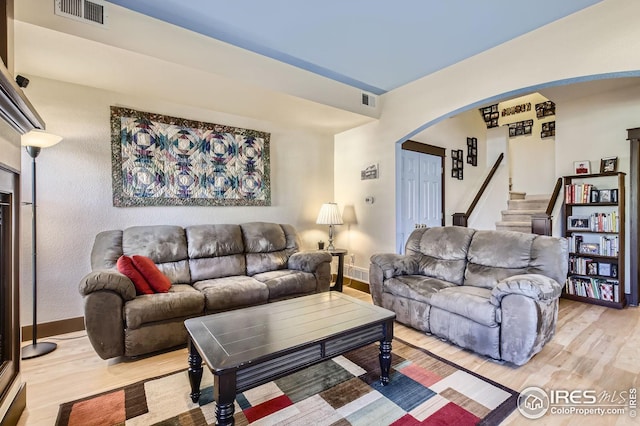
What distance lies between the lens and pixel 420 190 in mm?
4668

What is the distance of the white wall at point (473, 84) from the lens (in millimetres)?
2279

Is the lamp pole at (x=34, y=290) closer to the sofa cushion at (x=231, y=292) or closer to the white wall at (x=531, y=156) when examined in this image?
the sofa cushion at (x=231, y=292)

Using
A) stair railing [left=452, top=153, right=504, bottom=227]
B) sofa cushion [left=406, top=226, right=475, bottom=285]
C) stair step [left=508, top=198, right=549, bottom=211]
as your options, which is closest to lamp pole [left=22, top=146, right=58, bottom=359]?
sofa cushion [left=406, top=226, right=475, bottom=285]

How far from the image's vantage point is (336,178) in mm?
4859

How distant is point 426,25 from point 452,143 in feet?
9.71

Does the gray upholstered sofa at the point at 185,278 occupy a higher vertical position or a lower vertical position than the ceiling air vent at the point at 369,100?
lower

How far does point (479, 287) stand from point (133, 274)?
3.09 meters

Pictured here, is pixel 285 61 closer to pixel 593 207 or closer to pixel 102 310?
pixel 102 310

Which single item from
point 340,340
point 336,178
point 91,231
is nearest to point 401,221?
point 336,178

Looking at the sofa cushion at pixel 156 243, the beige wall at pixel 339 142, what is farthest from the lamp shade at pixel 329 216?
the sofa cushion at pixel 156 243

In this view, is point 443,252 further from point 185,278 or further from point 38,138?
point 38,138

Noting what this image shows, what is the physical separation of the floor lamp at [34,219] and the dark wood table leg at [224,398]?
6.88ft

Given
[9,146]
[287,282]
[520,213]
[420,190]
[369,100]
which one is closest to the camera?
[9,146]

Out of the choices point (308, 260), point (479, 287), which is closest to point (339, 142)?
point (308, 260)
